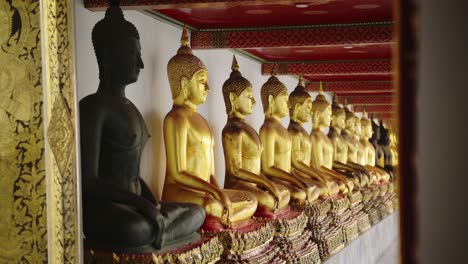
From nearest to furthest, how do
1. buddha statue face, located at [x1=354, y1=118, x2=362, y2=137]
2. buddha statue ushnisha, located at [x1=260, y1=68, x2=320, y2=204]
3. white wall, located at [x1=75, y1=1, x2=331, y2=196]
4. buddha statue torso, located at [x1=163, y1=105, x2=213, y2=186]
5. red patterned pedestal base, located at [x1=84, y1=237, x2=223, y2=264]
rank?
red patterned pedestal base, located at [x1=84, y1=237, x2=223, y2=264] → white wall, located at [x1=75, y1=1, x2=331, y2=196] → buddha statue torso, located at [x1=163, y1=105, x2=213, y2=186] → buddha statue ushnisha, located at [x1=260, y1=68, x2=320, y2=204] → buddha statue face, located at [x1=354, y1=118, x2=362, y2=137]

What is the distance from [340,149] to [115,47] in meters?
5.89

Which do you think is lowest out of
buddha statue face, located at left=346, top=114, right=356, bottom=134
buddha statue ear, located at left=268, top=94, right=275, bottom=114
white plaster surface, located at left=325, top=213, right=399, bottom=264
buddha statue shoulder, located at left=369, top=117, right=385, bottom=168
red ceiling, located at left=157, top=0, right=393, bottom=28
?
white plaster surface, located at left=325, top=213, right=399, bottom=264

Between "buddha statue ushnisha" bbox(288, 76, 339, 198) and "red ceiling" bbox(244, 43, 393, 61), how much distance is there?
1.23 ft

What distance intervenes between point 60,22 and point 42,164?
59cm

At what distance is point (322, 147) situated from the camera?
8.33 metres

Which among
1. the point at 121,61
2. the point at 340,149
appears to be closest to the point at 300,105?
the point at 340,149

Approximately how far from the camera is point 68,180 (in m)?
2.96

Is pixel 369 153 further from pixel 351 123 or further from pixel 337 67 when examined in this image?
pixel 337 67

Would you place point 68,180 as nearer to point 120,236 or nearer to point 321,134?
point 120,236

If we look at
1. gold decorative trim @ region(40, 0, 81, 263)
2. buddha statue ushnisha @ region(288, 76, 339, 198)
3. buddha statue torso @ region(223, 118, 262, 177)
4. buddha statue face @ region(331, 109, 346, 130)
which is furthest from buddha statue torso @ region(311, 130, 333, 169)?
gold decorative trim @ region(40, 0, 81, 263)

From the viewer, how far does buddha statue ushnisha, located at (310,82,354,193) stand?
8.02m

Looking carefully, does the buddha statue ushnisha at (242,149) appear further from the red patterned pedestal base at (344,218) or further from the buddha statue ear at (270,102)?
the red patterned pedestal base at (344,218)

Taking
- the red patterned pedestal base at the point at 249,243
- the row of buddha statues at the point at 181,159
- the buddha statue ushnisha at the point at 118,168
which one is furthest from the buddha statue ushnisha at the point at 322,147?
the buddha statue ushnisha at the point at 118,168

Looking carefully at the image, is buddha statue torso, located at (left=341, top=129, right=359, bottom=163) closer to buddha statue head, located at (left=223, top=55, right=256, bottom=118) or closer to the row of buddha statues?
the row of buddha statues
